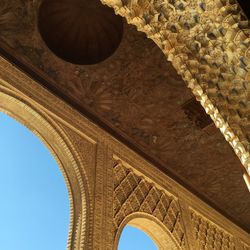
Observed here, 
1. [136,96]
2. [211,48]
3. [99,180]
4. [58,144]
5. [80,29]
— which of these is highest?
[80,29]

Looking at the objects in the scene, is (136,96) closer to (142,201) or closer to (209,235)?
(142,201)

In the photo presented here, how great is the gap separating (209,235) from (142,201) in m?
1.37

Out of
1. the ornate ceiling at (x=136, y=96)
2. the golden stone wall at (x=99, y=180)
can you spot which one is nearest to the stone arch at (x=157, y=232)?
the golden stone wall at (x=99, y=180)

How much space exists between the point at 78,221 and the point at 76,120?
1170 millimetres

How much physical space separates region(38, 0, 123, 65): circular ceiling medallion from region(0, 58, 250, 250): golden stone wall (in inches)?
21.1

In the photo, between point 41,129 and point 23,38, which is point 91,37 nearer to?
point 23,38

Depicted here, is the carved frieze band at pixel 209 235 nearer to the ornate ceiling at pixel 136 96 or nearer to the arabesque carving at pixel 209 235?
the arabesque carving at pixel 209 235

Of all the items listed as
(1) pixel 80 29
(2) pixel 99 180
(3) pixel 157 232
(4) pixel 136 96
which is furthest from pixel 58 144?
(3) pixel 157 232

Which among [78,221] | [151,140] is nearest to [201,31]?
[78,221]

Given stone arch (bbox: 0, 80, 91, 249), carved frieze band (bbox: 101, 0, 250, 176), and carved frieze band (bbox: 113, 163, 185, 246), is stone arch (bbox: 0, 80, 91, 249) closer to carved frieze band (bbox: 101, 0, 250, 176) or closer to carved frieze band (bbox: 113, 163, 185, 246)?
carved frieze band (bbox: 113, 163, 185, 246)

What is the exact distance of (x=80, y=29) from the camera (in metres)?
3.91

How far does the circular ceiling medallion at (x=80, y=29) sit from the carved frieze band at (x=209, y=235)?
8.45ft

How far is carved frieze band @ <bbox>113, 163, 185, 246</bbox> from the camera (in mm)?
3813

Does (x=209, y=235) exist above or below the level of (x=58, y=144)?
below
